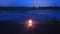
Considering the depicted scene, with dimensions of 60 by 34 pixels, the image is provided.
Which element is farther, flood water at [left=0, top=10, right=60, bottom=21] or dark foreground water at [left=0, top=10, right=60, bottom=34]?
flood water at [left=0, top=10, right=60, bottom=21]

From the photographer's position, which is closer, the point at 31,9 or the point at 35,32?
the point at 35,32

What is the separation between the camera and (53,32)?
3.12 metres

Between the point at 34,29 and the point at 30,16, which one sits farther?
the point at 30,16

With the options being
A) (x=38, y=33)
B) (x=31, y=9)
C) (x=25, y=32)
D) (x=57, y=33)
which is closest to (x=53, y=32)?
(x=57, y=33)

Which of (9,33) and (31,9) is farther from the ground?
(9,33)

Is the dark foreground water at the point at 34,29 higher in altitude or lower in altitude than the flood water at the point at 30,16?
higher

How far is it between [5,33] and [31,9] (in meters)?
3.55

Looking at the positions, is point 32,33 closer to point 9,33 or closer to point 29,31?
point 29,31

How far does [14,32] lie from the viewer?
3.14 metres

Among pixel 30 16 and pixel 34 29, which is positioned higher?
pixel 34 29

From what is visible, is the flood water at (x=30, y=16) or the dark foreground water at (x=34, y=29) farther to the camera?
the flood water at (x=30, y=16)

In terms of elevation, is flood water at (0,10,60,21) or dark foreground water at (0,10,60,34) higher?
dark foreground water at (0,10,60,34)

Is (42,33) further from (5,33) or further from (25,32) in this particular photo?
(5,33)

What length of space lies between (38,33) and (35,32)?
0.24 feet
